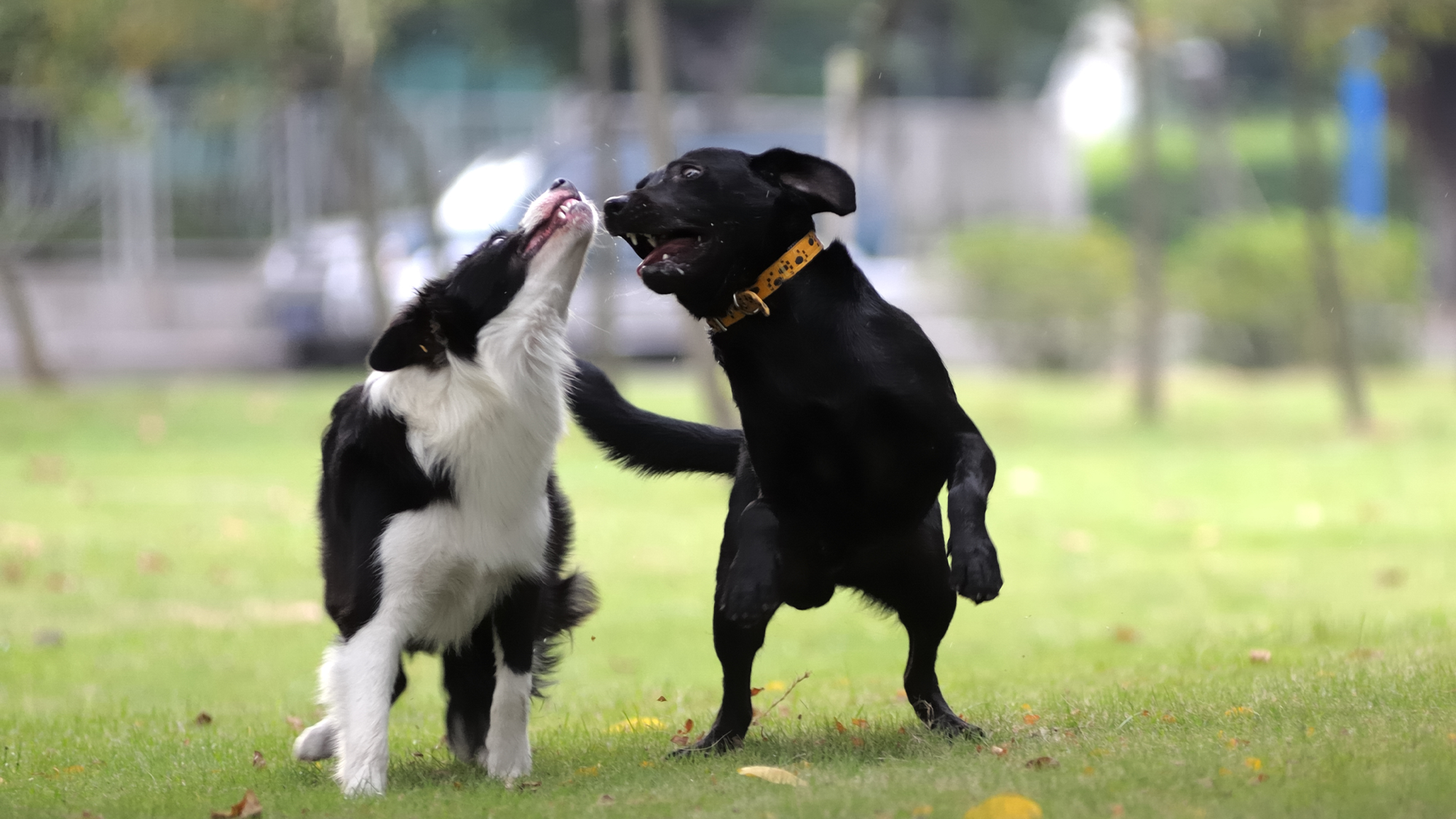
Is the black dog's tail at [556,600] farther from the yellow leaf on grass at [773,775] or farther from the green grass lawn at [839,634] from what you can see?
the yellow leaf on grass at [773,775]

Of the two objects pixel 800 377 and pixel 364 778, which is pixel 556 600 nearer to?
pixel 364 778

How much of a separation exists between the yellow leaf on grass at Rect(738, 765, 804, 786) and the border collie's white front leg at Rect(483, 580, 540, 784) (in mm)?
685

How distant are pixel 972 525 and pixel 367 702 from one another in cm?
164

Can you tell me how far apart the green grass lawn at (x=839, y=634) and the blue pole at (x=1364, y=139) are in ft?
25.3

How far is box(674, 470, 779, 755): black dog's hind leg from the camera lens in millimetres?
4324

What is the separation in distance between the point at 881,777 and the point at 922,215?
1012 inches

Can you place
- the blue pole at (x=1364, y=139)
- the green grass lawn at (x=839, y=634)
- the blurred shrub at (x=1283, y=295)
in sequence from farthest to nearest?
the blue pole at (x=1364, y=139)
the blurred shrub at (x=1283, y=295)
the green grass lawn at (x=839, y=634)

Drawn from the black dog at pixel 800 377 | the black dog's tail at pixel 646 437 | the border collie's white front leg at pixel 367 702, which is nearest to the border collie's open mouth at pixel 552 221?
the black dog at pixel 800 377

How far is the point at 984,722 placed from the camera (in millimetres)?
5102

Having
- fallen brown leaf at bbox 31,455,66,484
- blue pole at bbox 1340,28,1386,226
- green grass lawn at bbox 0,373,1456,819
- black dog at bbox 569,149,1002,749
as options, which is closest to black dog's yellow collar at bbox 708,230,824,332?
black dog at bbox 569,149,1002,749

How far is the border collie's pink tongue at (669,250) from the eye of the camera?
437 cm

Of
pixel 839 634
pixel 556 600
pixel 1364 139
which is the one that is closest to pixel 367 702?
pixel 556 600

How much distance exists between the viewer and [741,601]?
14.1 ft

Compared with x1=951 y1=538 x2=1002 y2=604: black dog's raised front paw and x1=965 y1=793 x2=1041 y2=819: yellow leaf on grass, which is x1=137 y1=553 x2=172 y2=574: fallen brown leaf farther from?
x1=965 y1=793 x2=1041 y2=819: yellow leaf on grass
